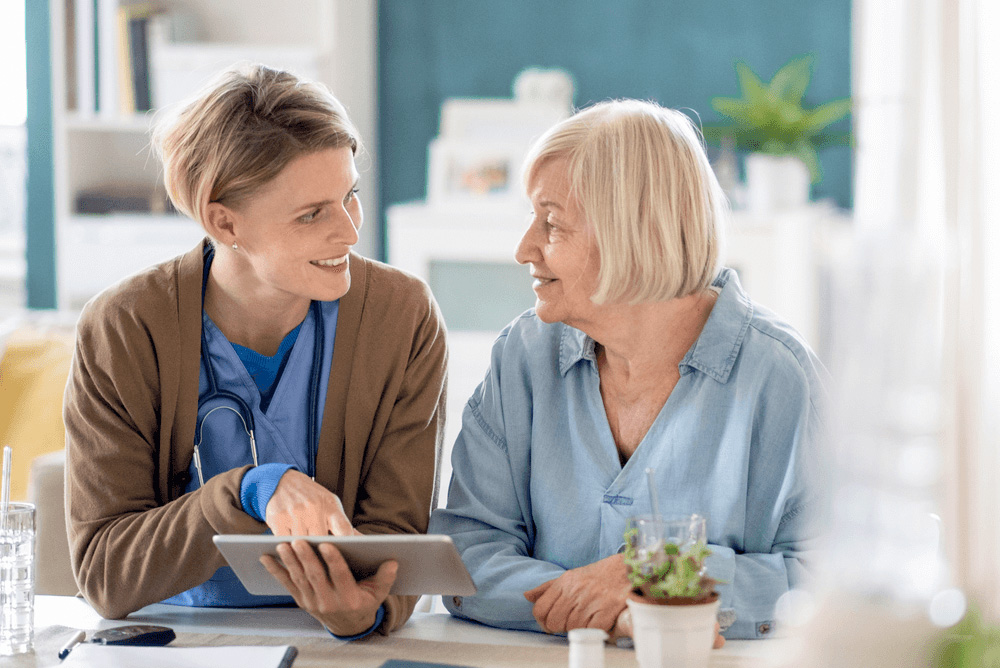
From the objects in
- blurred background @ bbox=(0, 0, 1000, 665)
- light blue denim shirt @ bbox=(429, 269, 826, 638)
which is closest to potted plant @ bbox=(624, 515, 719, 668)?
light blue denim shirt @ bbox=(429, 269, 826, 638)

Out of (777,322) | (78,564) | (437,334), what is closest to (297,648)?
(78,564)

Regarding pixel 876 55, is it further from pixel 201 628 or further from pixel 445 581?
pixel 201 628

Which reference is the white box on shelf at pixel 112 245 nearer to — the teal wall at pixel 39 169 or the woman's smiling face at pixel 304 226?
the teal wall at pixel 39 169

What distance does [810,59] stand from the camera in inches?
153

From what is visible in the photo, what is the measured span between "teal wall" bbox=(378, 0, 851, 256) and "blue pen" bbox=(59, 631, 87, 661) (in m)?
3.10

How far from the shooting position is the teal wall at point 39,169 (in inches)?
147

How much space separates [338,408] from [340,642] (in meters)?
0.37

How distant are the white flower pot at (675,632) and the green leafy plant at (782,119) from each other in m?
2.90

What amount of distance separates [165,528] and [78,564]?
0.49ft

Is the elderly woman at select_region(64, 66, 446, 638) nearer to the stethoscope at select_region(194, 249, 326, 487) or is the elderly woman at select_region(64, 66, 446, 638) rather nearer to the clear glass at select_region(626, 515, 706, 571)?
the stethoscope at select_region(194, 249, 326, 487)

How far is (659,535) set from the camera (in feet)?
3.41

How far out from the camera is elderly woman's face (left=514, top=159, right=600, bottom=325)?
1.47 m

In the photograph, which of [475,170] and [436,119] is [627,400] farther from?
[436,119]

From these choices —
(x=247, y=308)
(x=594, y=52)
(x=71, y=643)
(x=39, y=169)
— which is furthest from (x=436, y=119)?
(x=71, y=643)
